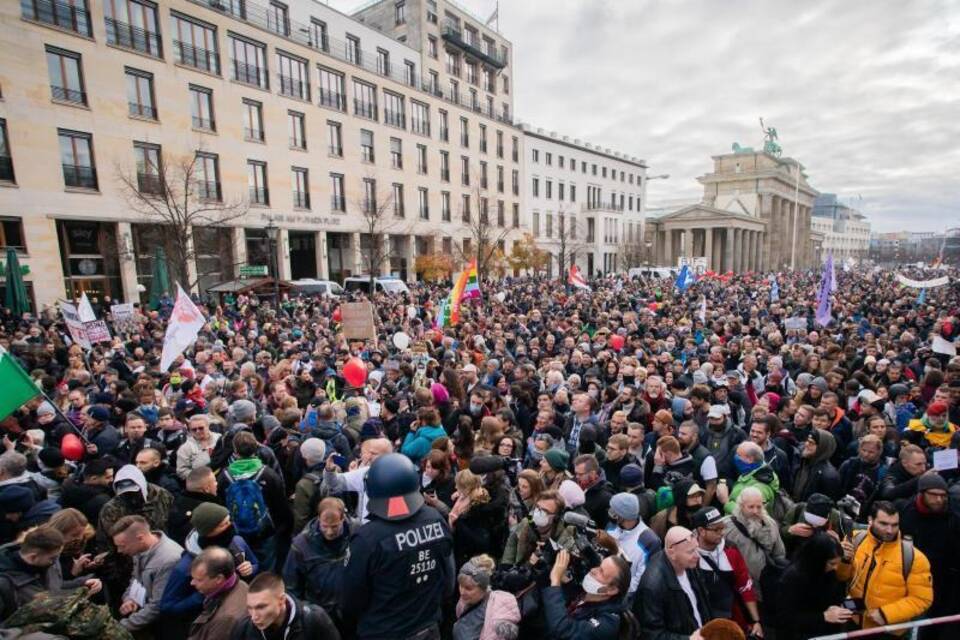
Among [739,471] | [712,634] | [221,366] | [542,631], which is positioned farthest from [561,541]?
[221,366]

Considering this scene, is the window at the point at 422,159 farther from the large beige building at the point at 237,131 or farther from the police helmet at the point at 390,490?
the police helmet at the point at 390,490

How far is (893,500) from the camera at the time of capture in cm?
426

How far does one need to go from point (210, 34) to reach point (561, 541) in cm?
3524

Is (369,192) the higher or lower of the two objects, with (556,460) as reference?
higher

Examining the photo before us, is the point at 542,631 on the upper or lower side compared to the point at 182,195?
lower

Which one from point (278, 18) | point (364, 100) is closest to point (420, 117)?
point (364, 100)

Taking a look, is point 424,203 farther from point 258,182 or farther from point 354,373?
point 354,373

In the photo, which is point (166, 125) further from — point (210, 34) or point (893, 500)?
point (893, 500)

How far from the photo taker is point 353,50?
38031 millimetres

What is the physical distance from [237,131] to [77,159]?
8466 millimetres

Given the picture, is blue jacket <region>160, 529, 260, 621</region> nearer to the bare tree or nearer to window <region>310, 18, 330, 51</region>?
the bare tree

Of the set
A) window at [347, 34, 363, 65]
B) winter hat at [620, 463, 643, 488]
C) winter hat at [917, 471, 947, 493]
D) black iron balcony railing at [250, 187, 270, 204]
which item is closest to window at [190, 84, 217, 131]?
black iron balcony railing at [250, 187, 270, 204]

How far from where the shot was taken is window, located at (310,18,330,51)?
3506cm

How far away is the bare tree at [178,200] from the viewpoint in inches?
880
